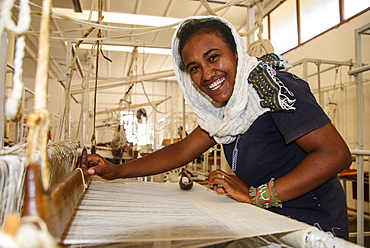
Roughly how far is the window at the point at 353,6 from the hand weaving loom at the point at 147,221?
4.20 m

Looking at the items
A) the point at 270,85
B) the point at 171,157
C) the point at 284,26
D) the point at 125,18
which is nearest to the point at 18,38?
the point at 270,85

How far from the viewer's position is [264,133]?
34.2 inches

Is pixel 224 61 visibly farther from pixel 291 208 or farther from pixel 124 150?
pixel 124 150

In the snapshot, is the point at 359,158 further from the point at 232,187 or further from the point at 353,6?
the point at 353,6

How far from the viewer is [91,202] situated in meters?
0.69

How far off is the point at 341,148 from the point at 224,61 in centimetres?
44

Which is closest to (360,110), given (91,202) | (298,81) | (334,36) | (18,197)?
(298,81)

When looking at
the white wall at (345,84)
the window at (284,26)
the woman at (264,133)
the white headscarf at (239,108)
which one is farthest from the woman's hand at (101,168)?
the window at (284,26)

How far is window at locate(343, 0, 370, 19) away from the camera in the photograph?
3812 mm

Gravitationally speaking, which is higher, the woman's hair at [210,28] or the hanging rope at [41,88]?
the woman's hair at [210,28]

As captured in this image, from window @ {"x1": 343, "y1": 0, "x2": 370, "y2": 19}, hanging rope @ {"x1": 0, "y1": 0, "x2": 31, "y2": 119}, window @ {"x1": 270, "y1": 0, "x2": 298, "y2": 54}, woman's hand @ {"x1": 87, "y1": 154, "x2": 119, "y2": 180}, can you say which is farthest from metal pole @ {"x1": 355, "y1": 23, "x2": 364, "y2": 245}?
window @ {"x1": 270, "y1": 0, "x2": 298, "y2": 54}

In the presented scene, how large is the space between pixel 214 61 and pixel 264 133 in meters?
0.29

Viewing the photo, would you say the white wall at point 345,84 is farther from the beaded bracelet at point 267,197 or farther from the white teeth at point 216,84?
the beaded bracelet at point 267,197

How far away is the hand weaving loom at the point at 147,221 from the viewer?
33 cm
